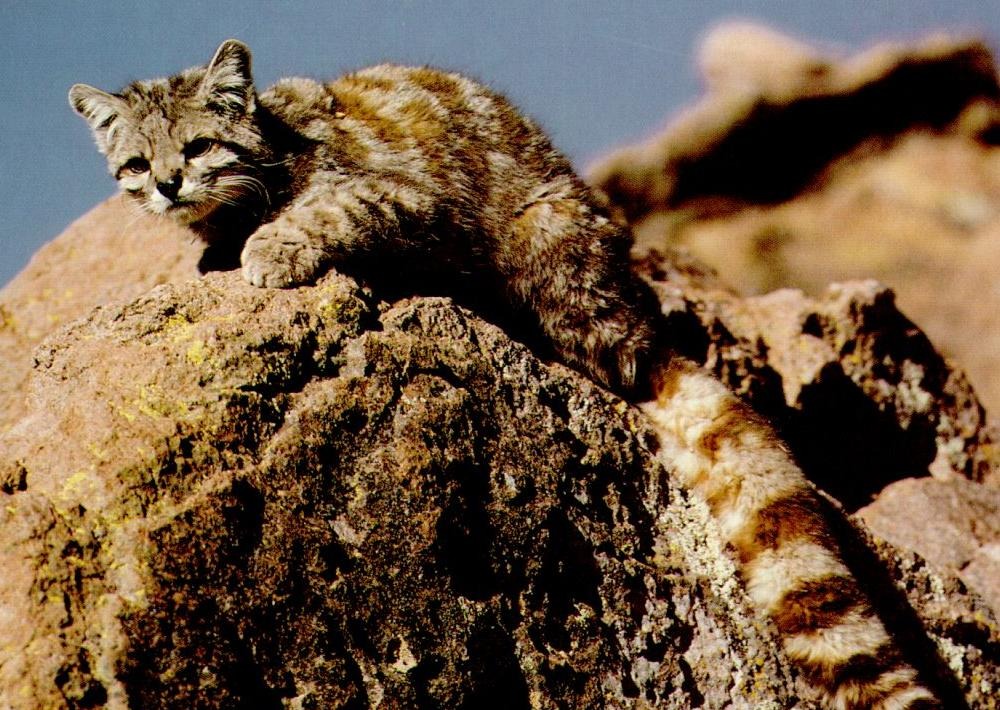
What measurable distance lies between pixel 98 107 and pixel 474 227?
63.3 inches

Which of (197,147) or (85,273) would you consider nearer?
(197,147)

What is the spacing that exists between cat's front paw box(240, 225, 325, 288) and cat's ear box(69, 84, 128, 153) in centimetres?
94

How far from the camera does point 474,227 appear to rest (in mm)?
4195

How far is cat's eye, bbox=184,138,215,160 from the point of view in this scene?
3861 millimetres

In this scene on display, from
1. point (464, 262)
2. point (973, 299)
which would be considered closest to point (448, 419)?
point (464, 262)

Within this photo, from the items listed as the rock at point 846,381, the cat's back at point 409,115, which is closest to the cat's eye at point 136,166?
the cat's back at point 409,115

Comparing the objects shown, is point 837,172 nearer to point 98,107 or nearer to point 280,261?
point 98,107

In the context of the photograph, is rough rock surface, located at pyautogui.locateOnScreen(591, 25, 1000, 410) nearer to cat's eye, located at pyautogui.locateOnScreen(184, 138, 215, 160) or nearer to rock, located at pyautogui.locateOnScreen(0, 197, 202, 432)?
rock, located at pyautogui.locateOnScreen(0, 197, 202, 432)

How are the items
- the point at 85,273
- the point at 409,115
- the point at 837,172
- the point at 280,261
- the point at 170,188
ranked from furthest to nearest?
1. the point at 837,172
2. the point at 85,273
3. the point at 409,115
4. the point at 170,188
5. the point at 280,261

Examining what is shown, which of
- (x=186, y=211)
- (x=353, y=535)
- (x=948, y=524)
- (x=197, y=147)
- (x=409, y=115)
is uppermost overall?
(x=409, y=115)

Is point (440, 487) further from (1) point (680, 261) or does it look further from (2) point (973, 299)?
(2) point (973, 299)

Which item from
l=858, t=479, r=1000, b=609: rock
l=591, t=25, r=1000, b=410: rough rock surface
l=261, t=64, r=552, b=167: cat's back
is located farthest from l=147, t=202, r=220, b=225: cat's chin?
l=591, t=25, r=1000, b=410: rough rock surface

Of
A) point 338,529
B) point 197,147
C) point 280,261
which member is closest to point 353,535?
point 338,529

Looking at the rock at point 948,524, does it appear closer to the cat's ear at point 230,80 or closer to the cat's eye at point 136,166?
the cat's ear at point 230,80
